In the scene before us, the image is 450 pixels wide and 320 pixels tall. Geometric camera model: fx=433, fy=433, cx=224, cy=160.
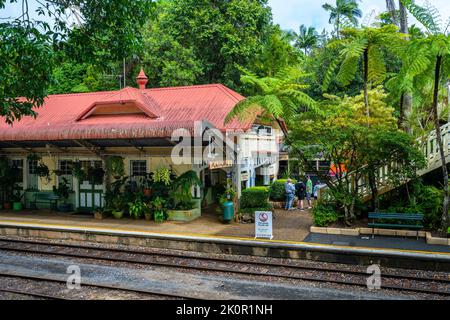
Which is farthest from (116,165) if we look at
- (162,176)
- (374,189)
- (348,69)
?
(374,189)

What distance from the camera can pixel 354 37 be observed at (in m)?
15.6

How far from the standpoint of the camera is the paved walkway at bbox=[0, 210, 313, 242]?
48.2 ft

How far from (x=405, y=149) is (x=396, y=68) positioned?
2086 centimetres

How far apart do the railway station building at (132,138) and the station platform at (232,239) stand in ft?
7.54

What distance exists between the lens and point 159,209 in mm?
17016

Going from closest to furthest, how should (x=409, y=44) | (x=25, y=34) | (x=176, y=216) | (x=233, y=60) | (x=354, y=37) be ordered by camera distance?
(x=25, y=34), (x=409, y=44), (x=354, y=37), (x=176, y=216), (x=233, y=60)

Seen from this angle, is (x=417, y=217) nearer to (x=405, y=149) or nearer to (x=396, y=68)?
(x=405, y=149)

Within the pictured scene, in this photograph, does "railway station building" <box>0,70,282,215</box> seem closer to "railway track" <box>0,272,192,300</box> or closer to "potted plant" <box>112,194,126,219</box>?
"potted plant" <box>112,194,126,219</box>

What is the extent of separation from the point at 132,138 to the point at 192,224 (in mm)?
3959

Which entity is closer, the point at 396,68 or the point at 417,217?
the point at 417,217

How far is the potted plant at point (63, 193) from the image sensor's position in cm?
1922

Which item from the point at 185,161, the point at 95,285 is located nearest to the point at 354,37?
the point at 185,161

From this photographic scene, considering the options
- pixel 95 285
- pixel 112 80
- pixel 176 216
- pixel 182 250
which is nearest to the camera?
pixel 95 285

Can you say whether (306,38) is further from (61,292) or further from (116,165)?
(61,292)
